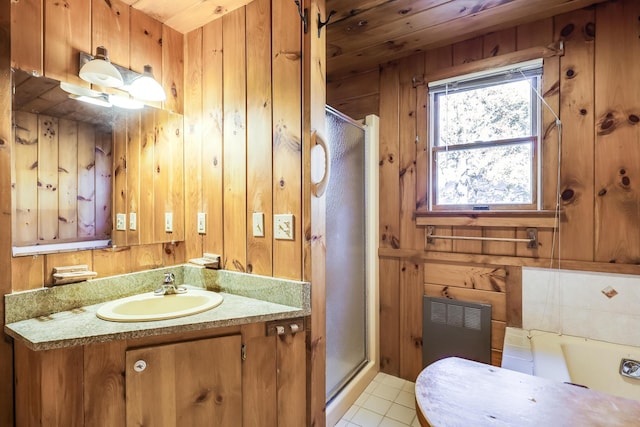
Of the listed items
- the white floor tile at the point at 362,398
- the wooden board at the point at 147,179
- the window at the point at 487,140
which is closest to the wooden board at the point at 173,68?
the wooden board at the point at 147,179

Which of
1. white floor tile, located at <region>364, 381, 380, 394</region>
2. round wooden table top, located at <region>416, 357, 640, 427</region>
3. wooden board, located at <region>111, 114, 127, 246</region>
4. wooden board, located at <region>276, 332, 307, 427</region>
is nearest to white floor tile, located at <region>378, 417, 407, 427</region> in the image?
white floor tile, located at <region>364, 381, 380, 394</region>

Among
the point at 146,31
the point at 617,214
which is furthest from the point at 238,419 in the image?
the point at 617,214

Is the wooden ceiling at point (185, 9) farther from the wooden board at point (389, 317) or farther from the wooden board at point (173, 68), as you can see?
the wooden board at point (389, 317)

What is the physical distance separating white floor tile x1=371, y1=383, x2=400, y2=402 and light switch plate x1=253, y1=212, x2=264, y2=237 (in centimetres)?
149

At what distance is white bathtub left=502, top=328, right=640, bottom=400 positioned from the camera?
149cm

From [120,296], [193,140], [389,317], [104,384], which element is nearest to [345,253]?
[389,317]

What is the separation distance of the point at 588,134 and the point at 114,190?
2.61 meters

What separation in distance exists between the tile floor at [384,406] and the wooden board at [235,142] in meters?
1.22

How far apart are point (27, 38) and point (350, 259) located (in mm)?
1950

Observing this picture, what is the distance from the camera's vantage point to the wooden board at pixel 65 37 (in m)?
1.26

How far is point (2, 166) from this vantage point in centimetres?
113

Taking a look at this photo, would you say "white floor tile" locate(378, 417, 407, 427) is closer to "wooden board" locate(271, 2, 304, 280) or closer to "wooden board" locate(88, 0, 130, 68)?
"wooden board" locate(271, 2, 304, 280)

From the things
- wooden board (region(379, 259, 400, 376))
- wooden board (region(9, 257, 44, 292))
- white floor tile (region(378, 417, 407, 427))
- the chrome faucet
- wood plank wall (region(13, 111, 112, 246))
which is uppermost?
wood plank wall (region(13, 111, 112, 246))

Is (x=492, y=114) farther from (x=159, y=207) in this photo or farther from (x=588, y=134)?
(x=159, y=207)
